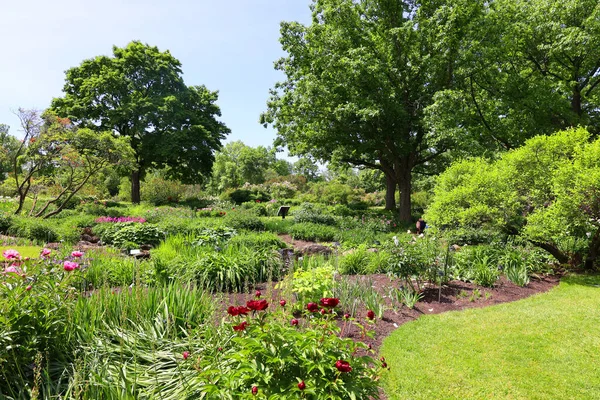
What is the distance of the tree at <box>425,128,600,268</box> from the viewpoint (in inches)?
227

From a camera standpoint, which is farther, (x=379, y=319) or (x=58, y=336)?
(x=379, y=319)

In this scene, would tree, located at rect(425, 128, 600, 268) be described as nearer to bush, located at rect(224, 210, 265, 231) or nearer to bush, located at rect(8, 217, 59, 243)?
bush, located at rect(224, 210, 265, 231)

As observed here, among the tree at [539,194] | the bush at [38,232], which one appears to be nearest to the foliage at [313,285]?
the tree at [539,194]

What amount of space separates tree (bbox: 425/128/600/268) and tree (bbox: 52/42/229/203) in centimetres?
1763

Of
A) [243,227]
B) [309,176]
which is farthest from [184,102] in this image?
[309,176]

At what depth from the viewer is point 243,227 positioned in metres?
11.0

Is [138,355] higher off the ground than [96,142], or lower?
lower

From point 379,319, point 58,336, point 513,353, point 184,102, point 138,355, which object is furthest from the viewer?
point 184,102

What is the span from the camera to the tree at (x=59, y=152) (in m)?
11.5

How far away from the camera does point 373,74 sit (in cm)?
1203

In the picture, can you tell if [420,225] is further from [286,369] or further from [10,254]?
[10,254]

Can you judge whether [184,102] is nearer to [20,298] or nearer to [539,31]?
[539,31]

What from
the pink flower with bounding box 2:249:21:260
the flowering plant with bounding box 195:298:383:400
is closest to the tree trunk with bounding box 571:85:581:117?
the flowering plant with bounding box 195:298:383:400

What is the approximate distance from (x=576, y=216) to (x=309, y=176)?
51127 mm
